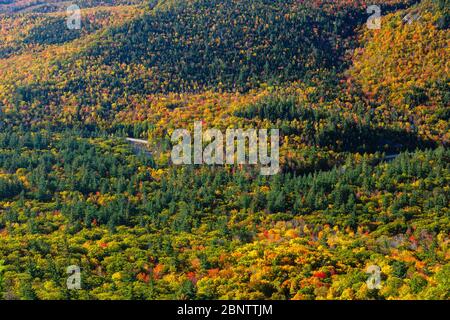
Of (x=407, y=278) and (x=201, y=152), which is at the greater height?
(x=201, y=152)

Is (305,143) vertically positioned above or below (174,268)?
above

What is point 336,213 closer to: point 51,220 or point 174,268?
point 174,268

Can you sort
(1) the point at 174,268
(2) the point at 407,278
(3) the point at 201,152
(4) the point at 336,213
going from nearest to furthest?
(2) the point at 407,278
(1) the point at 174,268
(4) the point at 336,213
(3) the point at 201,152
